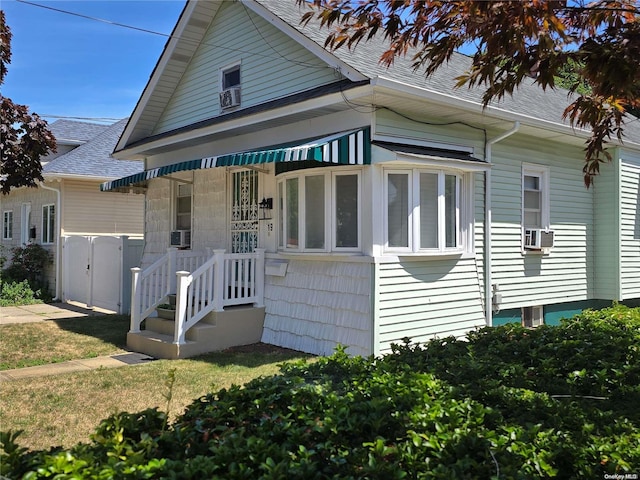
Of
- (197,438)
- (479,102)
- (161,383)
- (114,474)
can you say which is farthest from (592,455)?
(479,102)

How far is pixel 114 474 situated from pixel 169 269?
7.80 metres

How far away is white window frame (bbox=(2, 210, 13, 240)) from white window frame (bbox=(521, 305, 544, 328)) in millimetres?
17506

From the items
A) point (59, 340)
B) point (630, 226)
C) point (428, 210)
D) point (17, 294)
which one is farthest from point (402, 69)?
point (17, 294)

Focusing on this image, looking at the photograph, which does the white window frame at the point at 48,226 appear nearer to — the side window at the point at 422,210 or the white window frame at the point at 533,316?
the side window at the point at 422,210

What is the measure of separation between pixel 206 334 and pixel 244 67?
4.99 meters

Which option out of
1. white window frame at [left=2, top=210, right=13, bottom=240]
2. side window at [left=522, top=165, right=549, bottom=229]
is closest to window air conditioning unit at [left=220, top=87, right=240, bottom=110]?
side window at [left=522, top=165, right=549, bottom=229]

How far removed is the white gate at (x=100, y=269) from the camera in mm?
13180

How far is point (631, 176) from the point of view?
1268cm

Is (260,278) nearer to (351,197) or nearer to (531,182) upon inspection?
(351,197)

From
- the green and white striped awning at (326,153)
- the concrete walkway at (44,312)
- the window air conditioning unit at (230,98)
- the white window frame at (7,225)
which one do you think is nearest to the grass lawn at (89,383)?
the concrete walkway at (44,312)

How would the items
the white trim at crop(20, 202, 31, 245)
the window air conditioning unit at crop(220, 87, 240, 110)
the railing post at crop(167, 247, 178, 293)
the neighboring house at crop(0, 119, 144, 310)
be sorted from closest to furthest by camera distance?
the railing post at crop(167, 247, 178, 293), the window air conditioning unit at crop(220, 87, 240, 110), the neighboring house at crop(0, 119, 144, 310), the white trim at crop(20, 202, 31, 245)

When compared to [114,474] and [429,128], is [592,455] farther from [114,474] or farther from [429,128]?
[429,128]

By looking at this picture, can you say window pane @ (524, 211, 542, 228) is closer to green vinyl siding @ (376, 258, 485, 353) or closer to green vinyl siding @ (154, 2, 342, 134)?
green vinyl siding @ (376, 258, 485, 353)

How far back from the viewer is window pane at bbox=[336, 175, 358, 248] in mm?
8312
